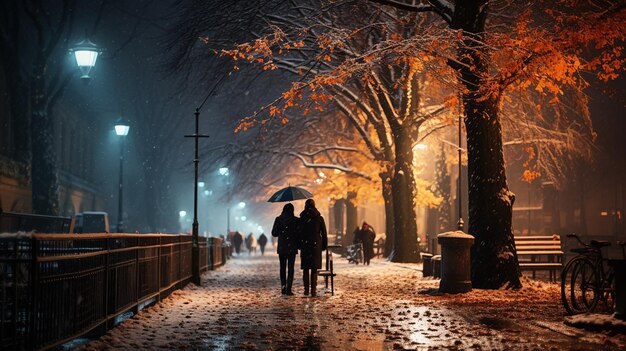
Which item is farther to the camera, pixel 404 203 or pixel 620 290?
pixel 404 203

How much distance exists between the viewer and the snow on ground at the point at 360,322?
405 inches

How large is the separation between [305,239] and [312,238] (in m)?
0.17

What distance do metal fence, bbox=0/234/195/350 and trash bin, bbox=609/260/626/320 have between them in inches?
259

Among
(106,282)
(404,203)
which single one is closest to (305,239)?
(106,282)

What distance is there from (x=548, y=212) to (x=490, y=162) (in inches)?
1050

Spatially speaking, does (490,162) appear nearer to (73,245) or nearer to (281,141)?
(73,245)

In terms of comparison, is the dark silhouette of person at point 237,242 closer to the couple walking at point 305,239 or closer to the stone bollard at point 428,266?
the stone bollard at point 428,266

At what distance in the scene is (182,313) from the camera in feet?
47.2

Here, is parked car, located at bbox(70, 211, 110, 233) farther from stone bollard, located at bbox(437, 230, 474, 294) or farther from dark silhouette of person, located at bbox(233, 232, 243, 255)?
stone bollard, located at bbox(437, 230, 474, 294)

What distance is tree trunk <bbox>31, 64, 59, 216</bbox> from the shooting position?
1216 inches

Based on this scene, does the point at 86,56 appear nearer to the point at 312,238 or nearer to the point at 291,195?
the point at 291,195

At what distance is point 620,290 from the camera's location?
1116 cm

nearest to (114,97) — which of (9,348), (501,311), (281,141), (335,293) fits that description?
(281,141)

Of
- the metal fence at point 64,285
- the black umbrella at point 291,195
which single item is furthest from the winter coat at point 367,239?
the metal fence at point 64,285
